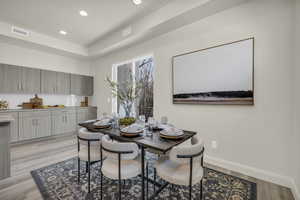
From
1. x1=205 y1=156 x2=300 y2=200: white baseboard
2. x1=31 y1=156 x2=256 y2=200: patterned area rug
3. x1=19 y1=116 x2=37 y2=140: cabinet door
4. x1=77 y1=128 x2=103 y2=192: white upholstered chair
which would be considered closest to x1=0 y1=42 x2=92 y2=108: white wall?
x1=19 y1=116 x2=37 y2=140: cabinet door

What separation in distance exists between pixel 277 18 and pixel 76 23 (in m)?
3.98

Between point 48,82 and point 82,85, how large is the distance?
1.05 m

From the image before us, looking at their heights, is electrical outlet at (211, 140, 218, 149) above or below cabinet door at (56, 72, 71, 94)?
below

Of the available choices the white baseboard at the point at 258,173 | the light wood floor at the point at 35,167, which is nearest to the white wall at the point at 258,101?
the white baseboard at the point at 258,173

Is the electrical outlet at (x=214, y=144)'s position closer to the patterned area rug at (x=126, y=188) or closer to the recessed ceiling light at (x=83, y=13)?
the patterned area rug at (x=126, y=188)

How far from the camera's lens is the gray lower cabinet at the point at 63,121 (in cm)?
410


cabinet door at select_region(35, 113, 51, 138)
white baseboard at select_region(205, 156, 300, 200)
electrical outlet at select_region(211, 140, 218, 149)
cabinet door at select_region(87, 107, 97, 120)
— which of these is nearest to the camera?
white baseboard at select_region(205, 156, 300, 200)

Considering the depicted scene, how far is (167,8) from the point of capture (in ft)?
8.29

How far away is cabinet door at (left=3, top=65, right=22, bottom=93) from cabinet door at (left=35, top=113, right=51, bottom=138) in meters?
0.98

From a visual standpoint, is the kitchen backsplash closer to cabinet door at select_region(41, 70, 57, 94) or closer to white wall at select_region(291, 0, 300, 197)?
cabinet door at select_region(41, 70, 57, 94)

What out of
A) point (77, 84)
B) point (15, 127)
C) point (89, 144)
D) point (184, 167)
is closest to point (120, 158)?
point (89, 144)

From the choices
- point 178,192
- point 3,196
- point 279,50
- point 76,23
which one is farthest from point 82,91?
point 279,50

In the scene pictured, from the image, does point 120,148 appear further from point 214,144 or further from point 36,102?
point 36,102

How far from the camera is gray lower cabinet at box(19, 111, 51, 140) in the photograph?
353 cm
